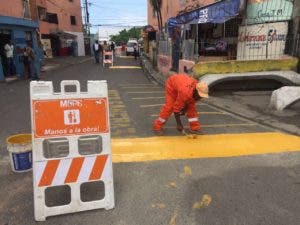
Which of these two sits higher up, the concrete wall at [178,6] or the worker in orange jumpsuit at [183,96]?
the concrete wall at [178,6]

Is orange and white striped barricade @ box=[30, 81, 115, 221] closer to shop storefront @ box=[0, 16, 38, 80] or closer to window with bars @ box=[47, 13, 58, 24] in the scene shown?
shop storefront @ box=[0, 16, 38, 80]

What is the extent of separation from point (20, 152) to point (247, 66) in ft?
28.5

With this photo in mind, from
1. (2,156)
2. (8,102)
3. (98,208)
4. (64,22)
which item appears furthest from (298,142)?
(64,22)

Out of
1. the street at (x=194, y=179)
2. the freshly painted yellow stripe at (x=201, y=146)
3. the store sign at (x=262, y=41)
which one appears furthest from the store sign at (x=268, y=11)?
the freshly painted yellow stripe at (x=201, y=146)

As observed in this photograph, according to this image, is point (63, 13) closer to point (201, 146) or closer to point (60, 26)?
point (60, 26)

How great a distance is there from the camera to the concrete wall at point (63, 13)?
33050 mm

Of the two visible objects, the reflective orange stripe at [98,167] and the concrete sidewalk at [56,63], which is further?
the concrete sidewalk at [56,63]

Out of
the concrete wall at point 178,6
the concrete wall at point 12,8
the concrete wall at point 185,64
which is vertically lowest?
the concrete wall at point 185,64

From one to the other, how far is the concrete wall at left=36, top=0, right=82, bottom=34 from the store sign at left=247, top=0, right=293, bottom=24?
22791 mm

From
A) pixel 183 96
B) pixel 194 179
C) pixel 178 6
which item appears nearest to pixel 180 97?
pixel 183 96

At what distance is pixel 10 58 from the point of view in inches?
645

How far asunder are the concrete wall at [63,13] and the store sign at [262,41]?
74.6 ft

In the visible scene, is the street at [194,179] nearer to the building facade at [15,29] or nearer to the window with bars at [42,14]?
the building facade at [15,29]

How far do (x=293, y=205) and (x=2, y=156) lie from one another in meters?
4.51
